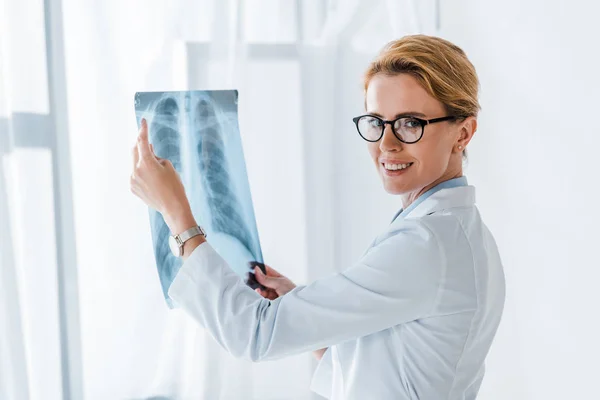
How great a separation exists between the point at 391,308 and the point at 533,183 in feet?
3.00

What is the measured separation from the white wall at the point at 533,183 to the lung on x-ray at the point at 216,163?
54cm

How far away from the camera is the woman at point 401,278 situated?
0.97 meters

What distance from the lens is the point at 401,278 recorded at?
0.96 meters

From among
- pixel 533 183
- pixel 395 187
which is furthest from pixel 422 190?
pixel 533 183

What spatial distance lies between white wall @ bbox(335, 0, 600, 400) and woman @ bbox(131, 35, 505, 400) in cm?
67

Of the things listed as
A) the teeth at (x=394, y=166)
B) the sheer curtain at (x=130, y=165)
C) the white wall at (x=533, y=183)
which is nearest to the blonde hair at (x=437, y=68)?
the teeth at (x=394, y=166)

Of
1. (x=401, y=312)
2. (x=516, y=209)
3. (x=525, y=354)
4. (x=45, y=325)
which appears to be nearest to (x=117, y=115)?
(x=45, y=325)

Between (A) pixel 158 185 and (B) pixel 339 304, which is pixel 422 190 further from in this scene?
(A) pixel 158 185

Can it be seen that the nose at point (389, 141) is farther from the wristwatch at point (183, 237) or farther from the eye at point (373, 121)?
the wristwatch at point (183, 237)

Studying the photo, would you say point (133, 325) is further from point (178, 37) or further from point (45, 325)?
point (178, 37)

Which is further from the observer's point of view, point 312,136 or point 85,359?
point 312,136

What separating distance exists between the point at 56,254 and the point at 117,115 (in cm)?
30

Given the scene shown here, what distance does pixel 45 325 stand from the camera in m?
1.27

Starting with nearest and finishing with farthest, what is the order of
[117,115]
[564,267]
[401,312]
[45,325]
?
[401,312]
[45,325]
[117,115]
[564,267]
